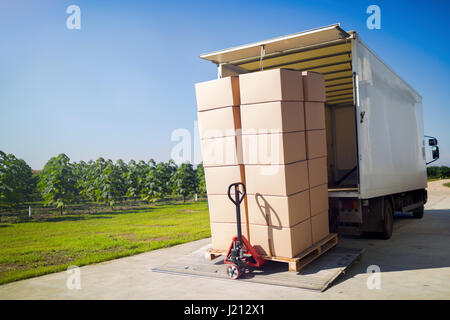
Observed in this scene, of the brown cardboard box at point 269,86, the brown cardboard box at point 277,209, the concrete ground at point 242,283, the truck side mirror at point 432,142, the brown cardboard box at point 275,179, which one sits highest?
the brown cardboard box at point 269,86

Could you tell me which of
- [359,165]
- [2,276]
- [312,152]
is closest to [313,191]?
[312,152]

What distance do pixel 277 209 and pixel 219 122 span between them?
1554 mm

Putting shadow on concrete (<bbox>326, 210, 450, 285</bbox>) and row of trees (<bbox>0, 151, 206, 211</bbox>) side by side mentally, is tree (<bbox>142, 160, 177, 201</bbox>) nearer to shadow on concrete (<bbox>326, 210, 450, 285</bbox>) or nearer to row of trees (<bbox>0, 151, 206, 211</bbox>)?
row of trees (<bbox>0, 151, 206, 211</bbox>)

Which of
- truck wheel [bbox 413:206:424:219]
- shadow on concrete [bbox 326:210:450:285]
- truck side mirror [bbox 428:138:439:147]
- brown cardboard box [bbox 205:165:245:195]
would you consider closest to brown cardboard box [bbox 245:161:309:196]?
brown cardboard box [bbox 205:165:245:195]

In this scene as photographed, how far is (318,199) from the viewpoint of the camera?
5.79 metres

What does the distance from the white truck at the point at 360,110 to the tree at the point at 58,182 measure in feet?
53.7

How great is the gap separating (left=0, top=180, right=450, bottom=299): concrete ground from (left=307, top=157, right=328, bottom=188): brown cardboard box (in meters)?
1.44

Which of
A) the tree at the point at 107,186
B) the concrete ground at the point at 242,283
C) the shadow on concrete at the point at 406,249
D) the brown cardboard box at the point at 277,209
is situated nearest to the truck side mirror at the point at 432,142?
the shadow on concrete at the point at 406,249

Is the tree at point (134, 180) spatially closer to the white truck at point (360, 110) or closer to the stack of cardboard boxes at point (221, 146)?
the white truck at point (360, 110)

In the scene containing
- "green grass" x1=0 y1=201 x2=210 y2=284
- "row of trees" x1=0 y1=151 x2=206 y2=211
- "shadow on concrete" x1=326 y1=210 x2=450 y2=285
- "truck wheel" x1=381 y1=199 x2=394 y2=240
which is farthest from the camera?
"row of trees" x1=0 y1=151 x2=206 y2=211

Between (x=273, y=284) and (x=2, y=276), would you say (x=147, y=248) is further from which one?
(x=273, y=284)

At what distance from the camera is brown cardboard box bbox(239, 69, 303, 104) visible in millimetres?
4824

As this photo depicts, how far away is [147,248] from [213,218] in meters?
2.93

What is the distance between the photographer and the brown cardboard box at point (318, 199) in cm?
556
